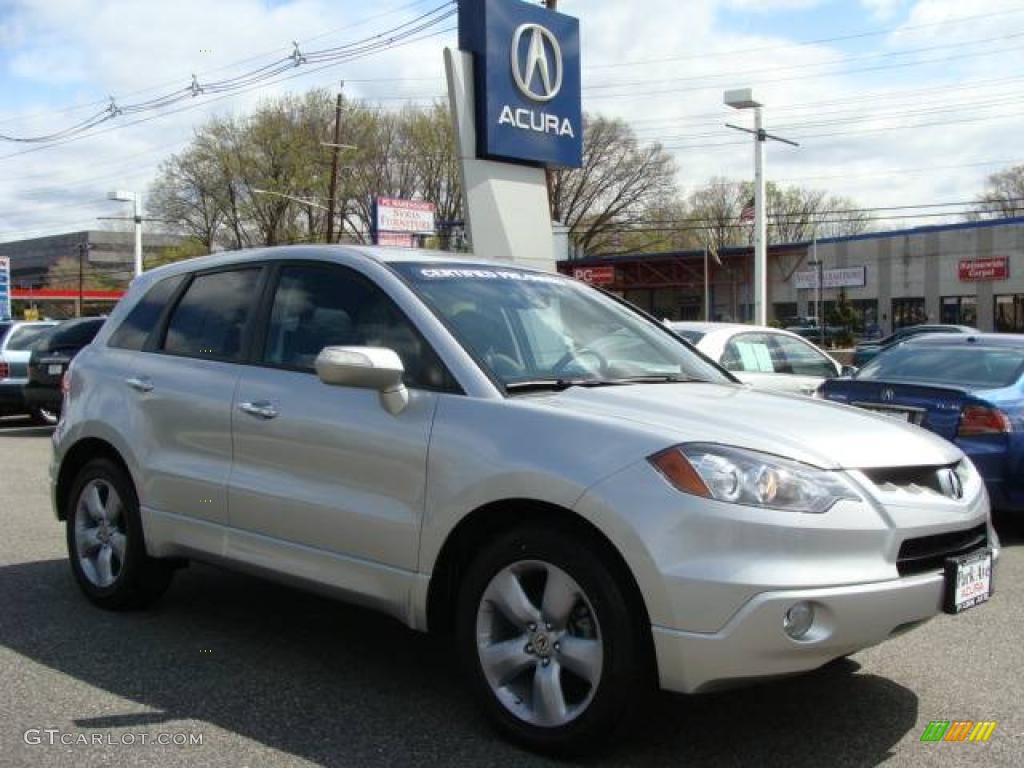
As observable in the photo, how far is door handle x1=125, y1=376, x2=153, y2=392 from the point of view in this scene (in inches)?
195

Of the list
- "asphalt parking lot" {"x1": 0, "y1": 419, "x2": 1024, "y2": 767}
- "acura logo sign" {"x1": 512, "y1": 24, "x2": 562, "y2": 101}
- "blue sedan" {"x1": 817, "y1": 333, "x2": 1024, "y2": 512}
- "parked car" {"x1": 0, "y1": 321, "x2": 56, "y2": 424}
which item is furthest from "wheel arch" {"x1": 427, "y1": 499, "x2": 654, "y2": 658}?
"parked car" {"x1": 0, "y1": 321, "x2": 56, "y2": 424}

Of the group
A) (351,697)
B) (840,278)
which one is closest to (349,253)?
(351,697)

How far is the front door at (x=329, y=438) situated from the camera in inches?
149

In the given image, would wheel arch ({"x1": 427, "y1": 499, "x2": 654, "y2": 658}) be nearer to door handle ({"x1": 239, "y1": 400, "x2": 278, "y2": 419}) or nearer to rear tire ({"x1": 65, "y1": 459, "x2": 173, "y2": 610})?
door handle ({"x1": 239, "y1": 400, "x2": 278, "y2": 419})

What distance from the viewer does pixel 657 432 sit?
3.29 m

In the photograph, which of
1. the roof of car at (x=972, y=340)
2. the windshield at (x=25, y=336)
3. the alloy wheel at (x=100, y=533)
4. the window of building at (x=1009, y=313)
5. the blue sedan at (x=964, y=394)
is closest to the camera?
the alloy wheel at (x=100, y=533)

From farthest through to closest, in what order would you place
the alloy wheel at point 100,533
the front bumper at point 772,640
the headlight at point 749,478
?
the alloy wheel at point 100,533 → the headlight at point 749,478 → the front bumper at point 772,640

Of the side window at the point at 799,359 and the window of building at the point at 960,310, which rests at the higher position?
the window of building at the point at 960,310

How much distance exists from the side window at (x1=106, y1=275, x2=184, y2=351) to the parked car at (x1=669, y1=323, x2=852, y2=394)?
5004mm

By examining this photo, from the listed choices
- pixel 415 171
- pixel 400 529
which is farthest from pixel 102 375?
pixel 415 171

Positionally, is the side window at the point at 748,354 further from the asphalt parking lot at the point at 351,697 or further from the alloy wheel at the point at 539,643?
the alloy wheel at the point at 539,643

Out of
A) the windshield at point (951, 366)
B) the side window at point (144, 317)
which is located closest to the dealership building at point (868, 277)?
the windshield at point (951, 366)

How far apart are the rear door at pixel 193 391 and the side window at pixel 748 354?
18.2 feet

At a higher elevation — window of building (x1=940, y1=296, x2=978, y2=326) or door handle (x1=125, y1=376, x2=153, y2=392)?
window of building (x1=940, y1=296, x2=978, y2=326)
